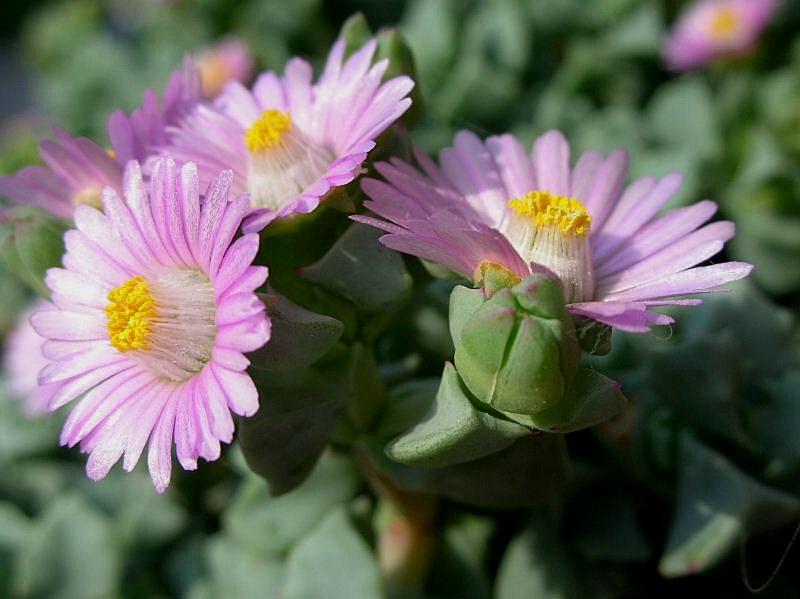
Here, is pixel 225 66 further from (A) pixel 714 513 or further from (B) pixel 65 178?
(A) pixel 714 513

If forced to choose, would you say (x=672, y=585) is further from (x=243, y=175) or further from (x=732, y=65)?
(x=732, y=65)

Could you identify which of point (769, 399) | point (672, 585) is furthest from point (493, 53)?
point (672, 585)

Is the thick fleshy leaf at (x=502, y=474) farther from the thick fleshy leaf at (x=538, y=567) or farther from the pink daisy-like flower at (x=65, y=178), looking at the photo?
the pink daisy-like flower at (x=65, y=178)

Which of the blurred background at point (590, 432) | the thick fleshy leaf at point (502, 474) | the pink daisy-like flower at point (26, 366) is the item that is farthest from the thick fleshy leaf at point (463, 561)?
the pink daisy-like flower at point (26, 366)

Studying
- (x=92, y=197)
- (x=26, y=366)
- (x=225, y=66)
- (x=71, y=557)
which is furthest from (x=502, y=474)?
(x=225, y=66)

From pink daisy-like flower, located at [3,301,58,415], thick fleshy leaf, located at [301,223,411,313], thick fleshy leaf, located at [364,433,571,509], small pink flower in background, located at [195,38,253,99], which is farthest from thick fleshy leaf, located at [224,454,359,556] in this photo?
small pink flower in background, located at [195,38,253,99]

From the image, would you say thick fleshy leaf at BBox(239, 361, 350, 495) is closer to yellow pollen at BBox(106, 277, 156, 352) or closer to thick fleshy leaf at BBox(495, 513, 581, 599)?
yellow pollen at BBox(106, 277, 156, 352)
